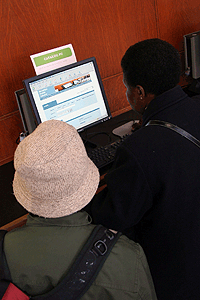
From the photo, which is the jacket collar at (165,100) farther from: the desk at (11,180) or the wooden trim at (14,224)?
the wooden trim at (14,224)

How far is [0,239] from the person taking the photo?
746mm

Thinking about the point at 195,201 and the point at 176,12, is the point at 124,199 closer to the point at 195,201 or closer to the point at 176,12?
the point at 195,201

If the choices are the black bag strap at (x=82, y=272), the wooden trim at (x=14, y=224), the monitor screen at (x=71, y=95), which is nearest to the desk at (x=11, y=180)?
the wooden trim at (x=14, y=224)

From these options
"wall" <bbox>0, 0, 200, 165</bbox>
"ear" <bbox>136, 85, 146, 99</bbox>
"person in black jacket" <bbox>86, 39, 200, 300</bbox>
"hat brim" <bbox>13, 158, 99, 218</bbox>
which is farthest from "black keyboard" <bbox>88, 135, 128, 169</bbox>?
"hat brim" <bbox>13, 158, 99, 218</bbox>

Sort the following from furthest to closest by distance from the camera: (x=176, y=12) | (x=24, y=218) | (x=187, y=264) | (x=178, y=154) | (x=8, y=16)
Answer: (x=176, y=12) < (x=8, y=16) < (x=24, y=218) < (x=187, y=264) < (x=178, y=154)

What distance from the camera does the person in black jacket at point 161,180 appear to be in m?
0.94

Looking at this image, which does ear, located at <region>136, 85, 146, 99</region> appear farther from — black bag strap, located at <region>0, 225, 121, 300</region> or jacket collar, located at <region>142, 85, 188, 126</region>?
black bag strap, located at <region>0, 225, 121, 300</region>

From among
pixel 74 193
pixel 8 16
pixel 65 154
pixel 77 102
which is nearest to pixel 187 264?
pixel 74 193

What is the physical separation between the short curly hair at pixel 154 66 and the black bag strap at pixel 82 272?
0.66 metres

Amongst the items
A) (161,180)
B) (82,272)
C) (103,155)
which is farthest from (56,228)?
(103,155)

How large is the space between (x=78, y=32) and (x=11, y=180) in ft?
3.41

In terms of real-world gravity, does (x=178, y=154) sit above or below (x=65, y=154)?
below

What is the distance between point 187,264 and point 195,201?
0.27m

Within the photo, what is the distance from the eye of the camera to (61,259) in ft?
2.37
